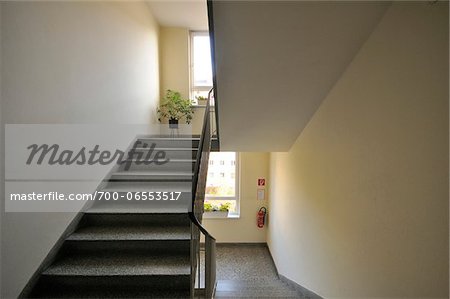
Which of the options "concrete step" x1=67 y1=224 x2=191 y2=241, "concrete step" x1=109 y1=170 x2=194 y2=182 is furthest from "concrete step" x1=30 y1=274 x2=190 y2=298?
"concrete step" x1=109 y1=170 x2=194 y2=182

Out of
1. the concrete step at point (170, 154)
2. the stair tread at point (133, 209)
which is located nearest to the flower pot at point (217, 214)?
the concrete step at point (170, 154)

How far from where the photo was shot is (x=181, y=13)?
5039mm

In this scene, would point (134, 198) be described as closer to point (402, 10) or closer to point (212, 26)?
point (212, 26)

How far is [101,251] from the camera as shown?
2445 millimetres

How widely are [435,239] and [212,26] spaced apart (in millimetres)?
1774

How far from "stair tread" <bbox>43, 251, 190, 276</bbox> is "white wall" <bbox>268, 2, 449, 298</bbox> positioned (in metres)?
1.33

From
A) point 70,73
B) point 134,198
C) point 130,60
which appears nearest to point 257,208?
point 134,198

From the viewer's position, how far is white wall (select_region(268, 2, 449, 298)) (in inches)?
48.9

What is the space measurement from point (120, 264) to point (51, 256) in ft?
1.81

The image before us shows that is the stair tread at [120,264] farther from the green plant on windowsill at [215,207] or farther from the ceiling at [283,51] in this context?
the green plant on windowsill at [215,207]

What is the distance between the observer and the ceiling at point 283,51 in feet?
5.80

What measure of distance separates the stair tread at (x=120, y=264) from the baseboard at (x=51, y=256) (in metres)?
0.05

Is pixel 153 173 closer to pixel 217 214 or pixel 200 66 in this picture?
pixel 217 214

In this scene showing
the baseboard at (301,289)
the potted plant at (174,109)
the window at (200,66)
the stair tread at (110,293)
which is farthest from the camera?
→ the window at (200,66)
